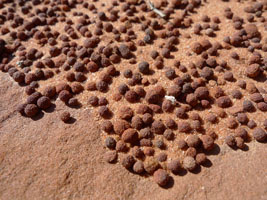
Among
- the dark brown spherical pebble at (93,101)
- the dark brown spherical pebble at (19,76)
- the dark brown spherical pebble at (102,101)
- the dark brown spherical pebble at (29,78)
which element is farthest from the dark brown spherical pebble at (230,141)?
the dark brown spherical pebble at (19,76)

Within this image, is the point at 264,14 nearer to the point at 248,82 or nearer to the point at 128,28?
the point at 248,82

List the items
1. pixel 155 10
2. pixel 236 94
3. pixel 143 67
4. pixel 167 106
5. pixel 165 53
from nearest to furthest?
pixel 167 106 < pixel 236 94 < pixel 143 67 < pixel 165 53 < pixel 155 10

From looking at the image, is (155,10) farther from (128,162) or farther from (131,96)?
(128,162)

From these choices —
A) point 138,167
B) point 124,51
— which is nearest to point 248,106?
point 138,167

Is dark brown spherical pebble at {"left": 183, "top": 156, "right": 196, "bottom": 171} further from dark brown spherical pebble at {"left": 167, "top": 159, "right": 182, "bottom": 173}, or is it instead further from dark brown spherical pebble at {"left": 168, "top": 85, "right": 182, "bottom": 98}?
dark brown spherical pebble at {"left": 168, "top": 85, "right": 182, "bottom": 98}

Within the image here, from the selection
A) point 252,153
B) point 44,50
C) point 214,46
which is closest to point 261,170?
point 252,153

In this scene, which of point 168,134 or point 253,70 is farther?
point 253,70

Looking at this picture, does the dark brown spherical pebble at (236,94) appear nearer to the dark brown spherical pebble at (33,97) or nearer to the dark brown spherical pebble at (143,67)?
the dark brown spherical pebble at (143,67)
